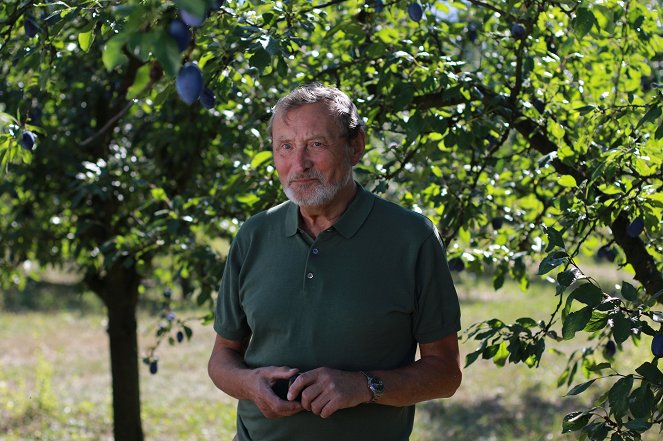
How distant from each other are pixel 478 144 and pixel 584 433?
1154 millimetres

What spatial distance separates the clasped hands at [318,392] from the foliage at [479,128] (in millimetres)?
520

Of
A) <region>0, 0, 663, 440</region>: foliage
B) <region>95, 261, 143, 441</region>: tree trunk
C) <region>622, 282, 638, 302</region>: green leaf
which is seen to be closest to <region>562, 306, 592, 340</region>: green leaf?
<region>0, 0, 663, 440</region>: foliage

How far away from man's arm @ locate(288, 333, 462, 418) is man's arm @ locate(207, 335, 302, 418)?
0.05 m

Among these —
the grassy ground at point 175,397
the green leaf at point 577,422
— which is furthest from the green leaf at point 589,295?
the grassy ground at point 175,397

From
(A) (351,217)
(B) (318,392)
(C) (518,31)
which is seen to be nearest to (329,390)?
(B) (318,392)

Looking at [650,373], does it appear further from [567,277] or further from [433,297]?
[433,297]

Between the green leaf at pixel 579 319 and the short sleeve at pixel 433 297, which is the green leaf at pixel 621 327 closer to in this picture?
the green leaf at pixel 579 319

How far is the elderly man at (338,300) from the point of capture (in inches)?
82.3

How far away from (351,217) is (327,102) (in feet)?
0.92

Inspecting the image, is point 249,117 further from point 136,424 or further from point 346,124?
point 136,424

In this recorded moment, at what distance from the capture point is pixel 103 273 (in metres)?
5.21

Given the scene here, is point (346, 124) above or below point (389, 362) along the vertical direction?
above

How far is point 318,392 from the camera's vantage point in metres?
1.96

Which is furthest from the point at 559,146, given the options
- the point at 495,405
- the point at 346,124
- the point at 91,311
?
the point at 91,311
